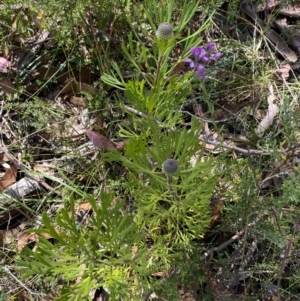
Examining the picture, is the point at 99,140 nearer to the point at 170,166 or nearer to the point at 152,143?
the point at 152,143

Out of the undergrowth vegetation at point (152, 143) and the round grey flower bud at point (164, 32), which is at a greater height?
the round grey flower bud at point (164, 32)

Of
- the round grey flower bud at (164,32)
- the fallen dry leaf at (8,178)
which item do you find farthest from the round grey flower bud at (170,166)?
the fallen dry leaf at (8,178)

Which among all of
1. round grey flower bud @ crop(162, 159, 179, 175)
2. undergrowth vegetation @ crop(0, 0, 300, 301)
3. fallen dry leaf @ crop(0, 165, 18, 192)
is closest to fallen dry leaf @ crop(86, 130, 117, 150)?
undergrowth vegetation @ crop(0, 0, 300, 301)

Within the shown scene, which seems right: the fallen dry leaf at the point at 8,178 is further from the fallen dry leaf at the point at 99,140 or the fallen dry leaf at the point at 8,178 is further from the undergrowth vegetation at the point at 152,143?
the fallen dry leaf at the point at 99,140

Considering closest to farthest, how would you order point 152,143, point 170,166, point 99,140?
point 170,166
point 152,143
point 99,140

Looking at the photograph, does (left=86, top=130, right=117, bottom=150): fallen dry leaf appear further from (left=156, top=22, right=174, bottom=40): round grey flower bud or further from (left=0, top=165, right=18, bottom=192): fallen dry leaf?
(left=156, top=22, right=174, bottom=40): round grey flower bud

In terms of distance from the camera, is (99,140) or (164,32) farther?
(99,140)

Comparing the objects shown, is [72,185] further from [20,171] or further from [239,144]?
[239,144]

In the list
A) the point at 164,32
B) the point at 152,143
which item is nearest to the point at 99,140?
the point at 152,143
